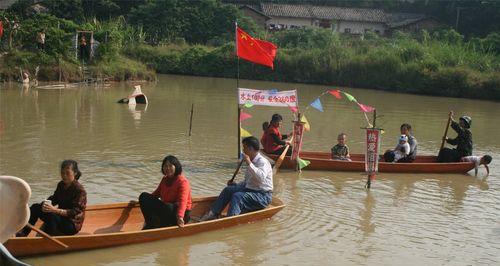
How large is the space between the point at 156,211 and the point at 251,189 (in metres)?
1.45

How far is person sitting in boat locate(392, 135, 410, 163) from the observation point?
40.2 feet

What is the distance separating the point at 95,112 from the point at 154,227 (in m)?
12.6

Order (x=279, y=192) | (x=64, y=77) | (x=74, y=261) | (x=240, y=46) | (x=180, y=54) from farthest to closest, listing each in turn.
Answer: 1. (x=180, y=54)
2. (x=64, y=77)
3. (x=240, y=46)
4. (x=279, y=192)
5. (x=74, y=261)

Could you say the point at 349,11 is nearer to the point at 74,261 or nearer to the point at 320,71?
the point at 320,71

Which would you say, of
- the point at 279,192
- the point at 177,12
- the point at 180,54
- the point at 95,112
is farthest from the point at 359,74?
the point at 279,192

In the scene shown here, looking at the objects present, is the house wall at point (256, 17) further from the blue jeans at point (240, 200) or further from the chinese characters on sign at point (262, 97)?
the blue jeans at point (240, 200)

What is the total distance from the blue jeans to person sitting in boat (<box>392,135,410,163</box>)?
488cm

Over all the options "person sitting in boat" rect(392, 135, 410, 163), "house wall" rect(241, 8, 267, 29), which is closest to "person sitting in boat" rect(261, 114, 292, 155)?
"person sitting in boat" rect(392, 135, 410, 163)

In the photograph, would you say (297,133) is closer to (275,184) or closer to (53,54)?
(275,184)

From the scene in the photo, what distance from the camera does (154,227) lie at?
7453mm

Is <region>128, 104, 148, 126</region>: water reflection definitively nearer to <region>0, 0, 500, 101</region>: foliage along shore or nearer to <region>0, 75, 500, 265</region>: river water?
<region>0, 75, 500, 265</region>: river water

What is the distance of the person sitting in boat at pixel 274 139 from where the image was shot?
38.6 feet

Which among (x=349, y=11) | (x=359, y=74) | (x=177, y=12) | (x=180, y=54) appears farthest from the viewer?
(x=349, y=11)

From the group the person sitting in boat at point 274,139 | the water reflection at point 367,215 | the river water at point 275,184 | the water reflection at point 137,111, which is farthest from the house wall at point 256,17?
the water reflection at point 367,215
